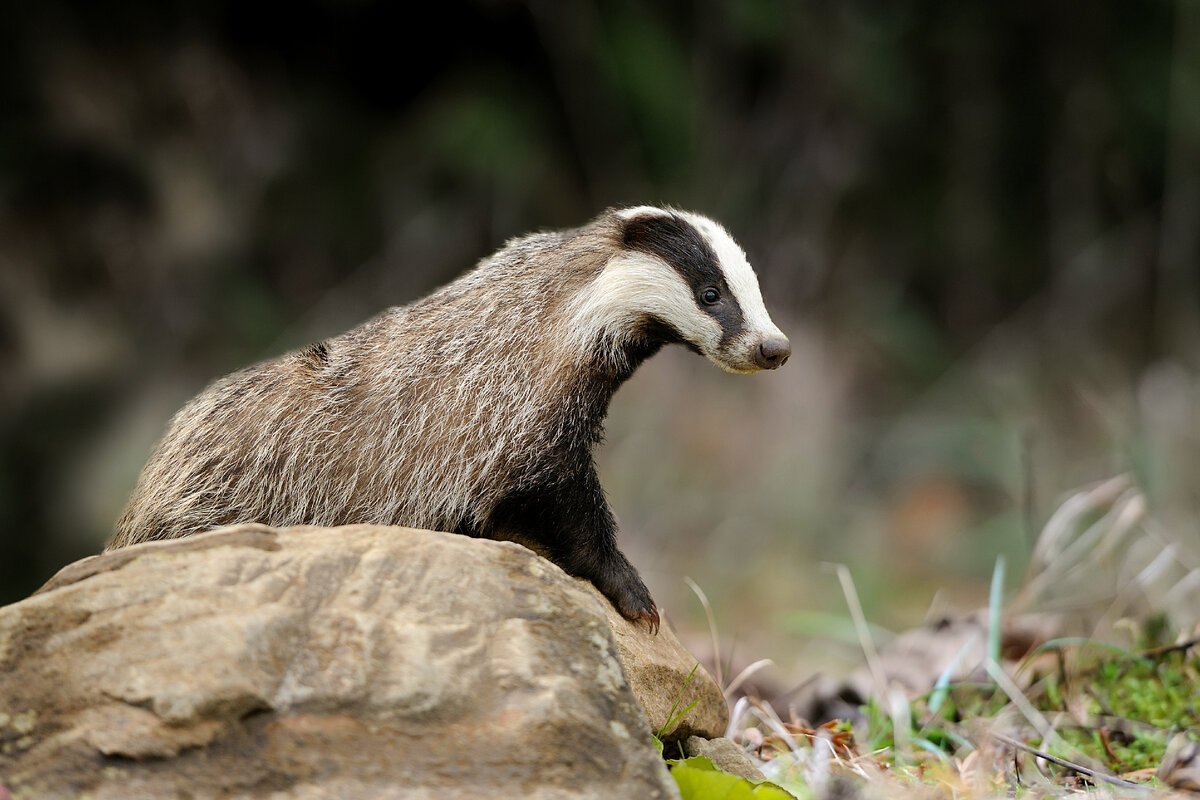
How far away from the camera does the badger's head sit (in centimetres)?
440

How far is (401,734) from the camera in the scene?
2.85 meters

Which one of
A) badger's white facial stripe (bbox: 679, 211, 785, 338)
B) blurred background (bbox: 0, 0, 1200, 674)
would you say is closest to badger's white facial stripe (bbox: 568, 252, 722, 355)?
badger's white facial stripe (bbox: 679, 211, 785, 338)

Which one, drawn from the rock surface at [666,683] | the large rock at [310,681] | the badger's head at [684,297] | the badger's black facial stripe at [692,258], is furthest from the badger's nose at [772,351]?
the large rock at [310,681]

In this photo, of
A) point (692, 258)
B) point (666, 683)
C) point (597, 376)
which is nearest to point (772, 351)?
point (692, 258)

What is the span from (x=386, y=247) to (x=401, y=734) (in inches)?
326

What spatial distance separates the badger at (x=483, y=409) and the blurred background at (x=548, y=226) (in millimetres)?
4713

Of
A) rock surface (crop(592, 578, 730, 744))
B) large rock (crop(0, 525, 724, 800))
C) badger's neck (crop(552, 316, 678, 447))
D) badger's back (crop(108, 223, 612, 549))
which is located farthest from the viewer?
badger's neck (crop(552, 316, 678, 447))

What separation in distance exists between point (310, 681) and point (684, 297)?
7.04 ft

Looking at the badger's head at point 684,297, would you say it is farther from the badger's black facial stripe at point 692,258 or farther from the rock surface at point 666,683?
the rock surface at point 666,683

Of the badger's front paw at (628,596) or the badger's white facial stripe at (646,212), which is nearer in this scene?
the badger's front paw at (628,596)

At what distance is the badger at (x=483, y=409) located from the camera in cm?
424

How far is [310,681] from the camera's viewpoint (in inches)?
114

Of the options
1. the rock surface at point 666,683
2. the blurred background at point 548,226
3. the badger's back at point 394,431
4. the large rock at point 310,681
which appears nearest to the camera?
the large rock at point 310,681

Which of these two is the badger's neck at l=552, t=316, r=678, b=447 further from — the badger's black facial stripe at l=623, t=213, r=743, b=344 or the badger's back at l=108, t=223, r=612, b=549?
the badger's black facial stripe at l=623, t=213, r=743, b=344
